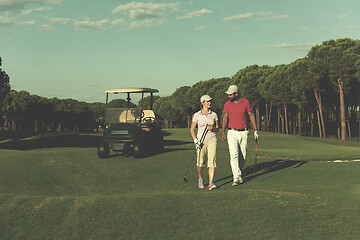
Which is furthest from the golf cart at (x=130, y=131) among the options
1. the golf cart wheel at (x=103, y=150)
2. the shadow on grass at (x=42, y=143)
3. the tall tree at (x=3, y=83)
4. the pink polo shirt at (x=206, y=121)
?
the tall tree at (x=3, y=83)

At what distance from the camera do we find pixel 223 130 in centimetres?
1130

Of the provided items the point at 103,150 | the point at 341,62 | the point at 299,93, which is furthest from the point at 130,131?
the point at 299,93

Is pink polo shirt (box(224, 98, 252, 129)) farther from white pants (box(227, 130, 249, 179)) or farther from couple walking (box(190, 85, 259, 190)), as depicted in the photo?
white pants (box(227, 130, 249, 179))

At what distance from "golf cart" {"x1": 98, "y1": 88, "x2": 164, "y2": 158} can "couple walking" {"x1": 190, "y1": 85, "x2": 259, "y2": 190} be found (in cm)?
665

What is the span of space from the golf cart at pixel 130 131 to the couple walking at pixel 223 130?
21.8 feet

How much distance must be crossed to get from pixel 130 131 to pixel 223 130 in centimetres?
713

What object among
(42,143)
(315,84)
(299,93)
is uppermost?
(315,84)

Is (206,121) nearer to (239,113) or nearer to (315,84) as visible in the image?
(239,113)

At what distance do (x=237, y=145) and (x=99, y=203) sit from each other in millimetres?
4378

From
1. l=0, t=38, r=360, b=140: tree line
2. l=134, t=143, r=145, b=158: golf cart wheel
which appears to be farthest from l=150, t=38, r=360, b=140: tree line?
l=134, t=143, r=145, b=158: golf cart wheel

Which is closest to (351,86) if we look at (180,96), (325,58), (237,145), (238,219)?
(325,58)

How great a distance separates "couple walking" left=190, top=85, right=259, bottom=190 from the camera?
10930 mm

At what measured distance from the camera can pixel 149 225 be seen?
306 inches

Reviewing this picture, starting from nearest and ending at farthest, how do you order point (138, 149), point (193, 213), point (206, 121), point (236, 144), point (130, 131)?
point (193, 213), point (206, 121), point (236, 144), point (138, 149), point (130, 131)
